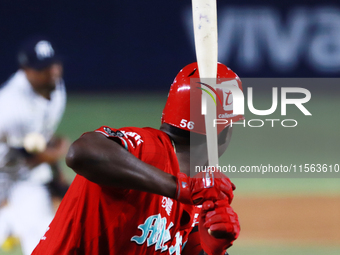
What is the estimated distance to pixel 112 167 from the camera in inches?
34.5

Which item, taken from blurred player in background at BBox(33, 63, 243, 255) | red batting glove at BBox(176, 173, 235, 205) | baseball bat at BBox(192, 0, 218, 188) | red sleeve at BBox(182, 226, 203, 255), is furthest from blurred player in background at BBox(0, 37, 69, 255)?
red batting glove at BBox(176, 173, 235, 205)

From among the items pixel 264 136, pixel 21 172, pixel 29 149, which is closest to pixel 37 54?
pixel 29 149

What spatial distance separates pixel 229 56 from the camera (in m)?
3.16

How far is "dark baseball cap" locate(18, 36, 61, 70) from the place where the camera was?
2.80 meters

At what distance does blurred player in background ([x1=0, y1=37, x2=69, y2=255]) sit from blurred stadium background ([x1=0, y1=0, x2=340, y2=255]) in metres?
0.15

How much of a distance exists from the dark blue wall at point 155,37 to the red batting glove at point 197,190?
2.27 m

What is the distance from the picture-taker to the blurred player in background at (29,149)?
2.67 m

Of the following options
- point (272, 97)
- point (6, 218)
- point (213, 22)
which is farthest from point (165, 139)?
point (272, 97)

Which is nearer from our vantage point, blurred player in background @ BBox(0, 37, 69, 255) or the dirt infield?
blurred player in background @ BBox(0, 37, 69, 255)

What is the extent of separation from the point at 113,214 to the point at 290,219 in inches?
119

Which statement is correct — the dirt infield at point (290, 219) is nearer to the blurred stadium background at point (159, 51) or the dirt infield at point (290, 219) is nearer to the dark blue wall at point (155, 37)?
the blurred stadium background at point (159, 51)

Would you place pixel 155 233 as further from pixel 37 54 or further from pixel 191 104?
pixel 37 54

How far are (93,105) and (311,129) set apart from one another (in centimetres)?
244

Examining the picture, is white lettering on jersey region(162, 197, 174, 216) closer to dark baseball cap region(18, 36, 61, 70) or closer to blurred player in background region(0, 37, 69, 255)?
blurred player in background region(0, 37, 69, 255)
